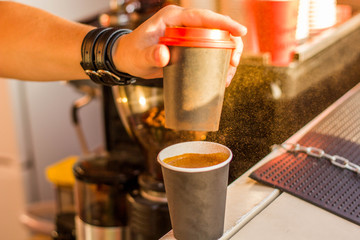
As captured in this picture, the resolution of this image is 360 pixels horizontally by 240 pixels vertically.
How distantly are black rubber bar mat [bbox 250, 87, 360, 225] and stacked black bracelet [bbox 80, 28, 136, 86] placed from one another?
0.37m

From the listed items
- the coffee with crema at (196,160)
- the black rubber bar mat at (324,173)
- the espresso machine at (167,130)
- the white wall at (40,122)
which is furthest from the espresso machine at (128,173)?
the white wall at (40,122)

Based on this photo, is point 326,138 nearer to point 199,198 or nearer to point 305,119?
point 305,119

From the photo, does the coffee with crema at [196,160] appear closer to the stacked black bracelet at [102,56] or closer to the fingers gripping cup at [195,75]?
the fingers gripping cup at [195,75]

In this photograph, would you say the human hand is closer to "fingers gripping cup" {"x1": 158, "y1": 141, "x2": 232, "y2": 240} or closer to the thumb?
the thumb

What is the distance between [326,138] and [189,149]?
502 mm

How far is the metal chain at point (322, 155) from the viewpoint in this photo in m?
0.88

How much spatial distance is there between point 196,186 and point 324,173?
16.2 inches

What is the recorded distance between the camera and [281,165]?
0.88 metres

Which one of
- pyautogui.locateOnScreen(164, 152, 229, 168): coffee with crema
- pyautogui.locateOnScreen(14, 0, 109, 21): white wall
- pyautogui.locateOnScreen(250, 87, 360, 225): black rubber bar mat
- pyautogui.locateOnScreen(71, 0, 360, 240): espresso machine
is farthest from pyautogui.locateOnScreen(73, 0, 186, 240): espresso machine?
pyautogui.locateOnScreen(14, 0, 109, 21): white wall

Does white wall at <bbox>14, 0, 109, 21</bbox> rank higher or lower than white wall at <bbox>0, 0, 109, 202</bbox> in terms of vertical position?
higher

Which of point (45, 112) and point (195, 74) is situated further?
point (45, 112)

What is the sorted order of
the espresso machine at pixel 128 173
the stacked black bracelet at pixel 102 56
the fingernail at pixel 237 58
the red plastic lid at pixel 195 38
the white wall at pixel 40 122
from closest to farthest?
the red plastic lid at pixel 195 38
the fingernail at pixel 237 58
the stacked black bracelet at pixel 102 56
the espresso machine at pixel 128 173
the white wall at pixel 40 122

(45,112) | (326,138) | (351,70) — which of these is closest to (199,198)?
(326,138)

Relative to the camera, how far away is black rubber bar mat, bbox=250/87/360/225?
77cm
